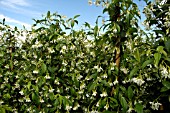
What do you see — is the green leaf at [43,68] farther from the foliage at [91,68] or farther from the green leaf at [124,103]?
the green leaf at [124,103]

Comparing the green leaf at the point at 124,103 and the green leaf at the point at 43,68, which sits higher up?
the green leaf at the point at 43,68

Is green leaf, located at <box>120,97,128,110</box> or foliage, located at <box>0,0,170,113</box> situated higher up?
foliage, located at <box>0,0,170,113</box>

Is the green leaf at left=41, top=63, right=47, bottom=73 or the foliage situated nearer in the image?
the foliage

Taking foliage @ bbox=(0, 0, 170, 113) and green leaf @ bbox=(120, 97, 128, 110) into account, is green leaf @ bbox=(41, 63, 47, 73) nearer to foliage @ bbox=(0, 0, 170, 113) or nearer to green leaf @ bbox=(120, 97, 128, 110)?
foliage @ bbox=(0, 0, 170, 113)

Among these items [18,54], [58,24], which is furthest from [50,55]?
[18,54]

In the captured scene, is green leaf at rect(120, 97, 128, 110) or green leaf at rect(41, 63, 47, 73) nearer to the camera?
green leaf at rect(120, 97, 128, 110)

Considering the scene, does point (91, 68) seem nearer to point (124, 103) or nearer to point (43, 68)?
point (43, 68)

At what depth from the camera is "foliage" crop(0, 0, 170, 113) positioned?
3379mm

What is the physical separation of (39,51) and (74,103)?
139 centimetres

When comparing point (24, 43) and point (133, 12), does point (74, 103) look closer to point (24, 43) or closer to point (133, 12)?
point (133, 12)

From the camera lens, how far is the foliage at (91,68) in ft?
11.1

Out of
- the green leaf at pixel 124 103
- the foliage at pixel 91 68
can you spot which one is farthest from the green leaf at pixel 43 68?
the green leaf at pixel 124 103

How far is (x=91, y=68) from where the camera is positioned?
17.2 feet

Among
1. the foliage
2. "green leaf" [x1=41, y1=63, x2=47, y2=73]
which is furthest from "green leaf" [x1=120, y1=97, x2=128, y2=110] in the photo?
"green leaf" [x1=41, y1=63, x2=47, y2=73]
